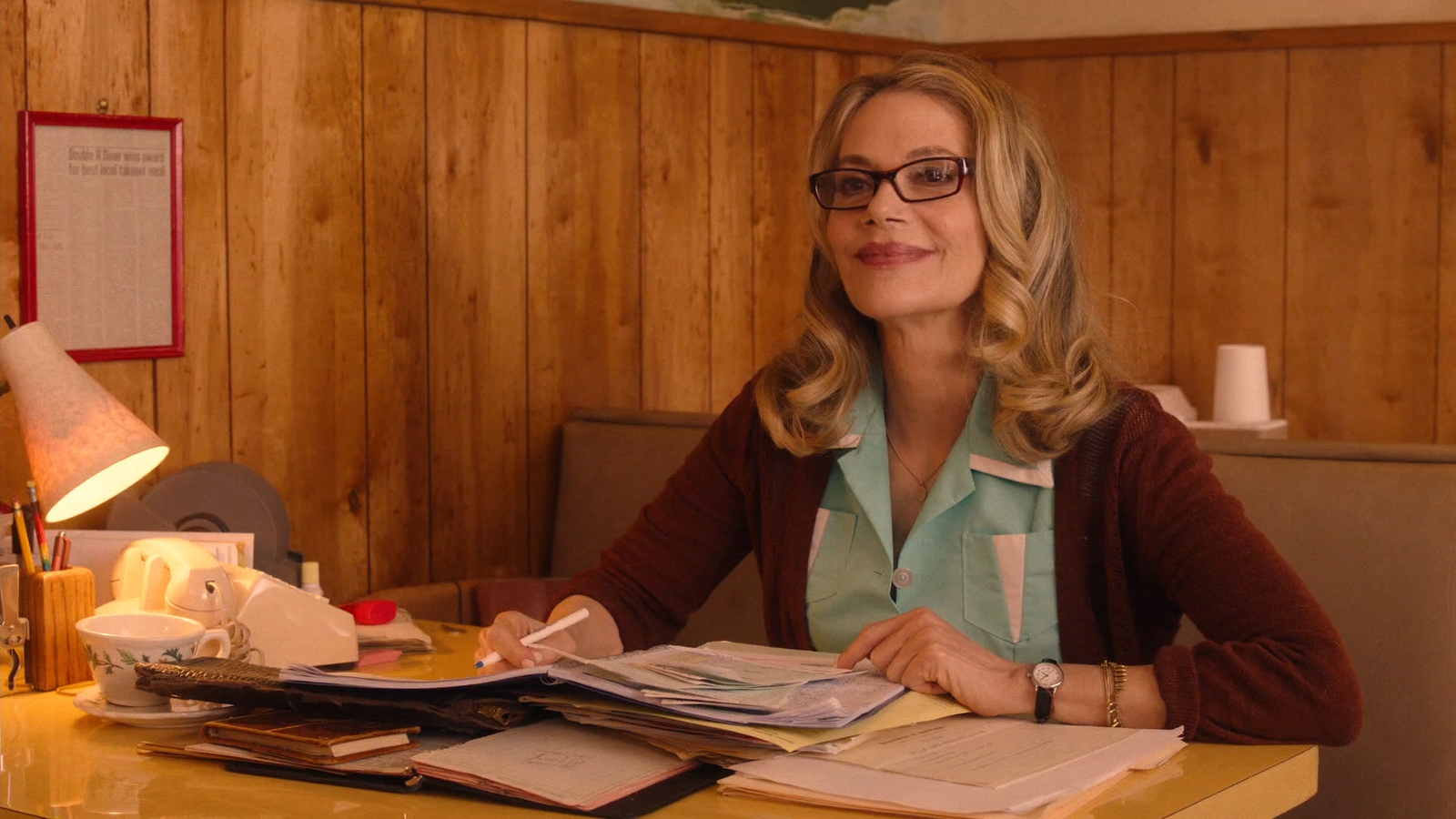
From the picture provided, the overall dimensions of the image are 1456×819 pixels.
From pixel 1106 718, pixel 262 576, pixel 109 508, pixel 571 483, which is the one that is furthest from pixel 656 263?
pixel 1106 718

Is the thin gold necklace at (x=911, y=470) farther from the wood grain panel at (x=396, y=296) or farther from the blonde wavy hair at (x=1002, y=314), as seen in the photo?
the wood grain panel at (x=396, y=296)

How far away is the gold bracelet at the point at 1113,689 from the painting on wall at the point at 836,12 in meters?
1.96

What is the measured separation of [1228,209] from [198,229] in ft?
7.68

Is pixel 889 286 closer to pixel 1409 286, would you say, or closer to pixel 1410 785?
pixel 1410 785

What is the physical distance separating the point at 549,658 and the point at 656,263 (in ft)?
5.53

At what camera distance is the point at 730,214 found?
3.45 m

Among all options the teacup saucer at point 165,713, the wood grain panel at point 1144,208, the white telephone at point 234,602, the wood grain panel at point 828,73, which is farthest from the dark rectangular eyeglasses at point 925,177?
the wood grain panel at point 1144,208

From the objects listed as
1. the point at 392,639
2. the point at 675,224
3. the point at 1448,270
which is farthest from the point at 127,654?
the point at 1448,270

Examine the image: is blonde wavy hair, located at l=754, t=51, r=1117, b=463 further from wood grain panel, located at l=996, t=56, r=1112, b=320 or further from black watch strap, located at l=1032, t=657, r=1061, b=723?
wood grain panel, located at l=996, t=56, r=1112, b=320

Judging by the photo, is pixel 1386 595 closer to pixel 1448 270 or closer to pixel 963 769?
pixel 963 769

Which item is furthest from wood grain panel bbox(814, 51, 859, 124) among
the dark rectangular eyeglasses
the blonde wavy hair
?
the dark rectangular eyeglasses

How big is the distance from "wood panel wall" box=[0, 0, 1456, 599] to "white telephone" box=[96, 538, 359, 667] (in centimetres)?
51

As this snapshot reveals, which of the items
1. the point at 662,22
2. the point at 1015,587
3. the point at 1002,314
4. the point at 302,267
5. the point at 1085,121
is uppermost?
the point at 662,22

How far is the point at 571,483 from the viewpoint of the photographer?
302 cm
